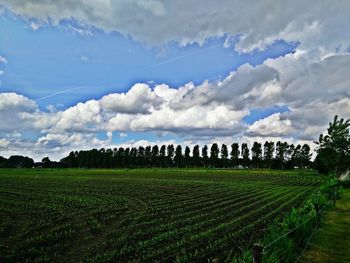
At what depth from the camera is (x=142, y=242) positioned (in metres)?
13.1

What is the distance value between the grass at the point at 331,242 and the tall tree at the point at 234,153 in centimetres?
16169

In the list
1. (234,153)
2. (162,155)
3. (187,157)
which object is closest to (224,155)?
(234,153)

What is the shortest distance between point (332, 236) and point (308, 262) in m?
4.43

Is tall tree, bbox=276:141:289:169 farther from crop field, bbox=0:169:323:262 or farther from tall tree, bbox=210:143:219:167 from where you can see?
crop field, bbox=0:169:323:262

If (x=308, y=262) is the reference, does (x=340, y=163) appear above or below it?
above

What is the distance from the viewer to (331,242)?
42.8 ft

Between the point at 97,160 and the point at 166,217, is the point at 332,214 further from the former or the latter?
the point at 97,160

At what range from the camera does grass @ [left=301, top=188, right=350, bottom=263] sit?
11.1m

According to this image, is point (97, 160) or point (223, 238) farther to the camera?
point (97, 160)

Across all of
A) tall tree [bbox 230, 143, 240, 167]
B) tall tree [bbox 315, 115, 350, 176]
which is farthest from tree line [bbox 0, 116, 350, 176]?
tall tree [bbox 315, 115, 350, 176]

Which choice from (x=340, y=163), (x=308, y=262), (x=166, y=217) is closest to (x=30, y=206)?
(x=166, y=217)

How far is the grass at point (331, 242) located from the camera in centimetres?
1108

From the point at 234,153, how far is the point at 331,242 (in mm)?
168191

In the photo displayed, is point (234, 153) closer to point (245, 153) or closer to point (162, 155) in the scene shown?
point (245, 153)
